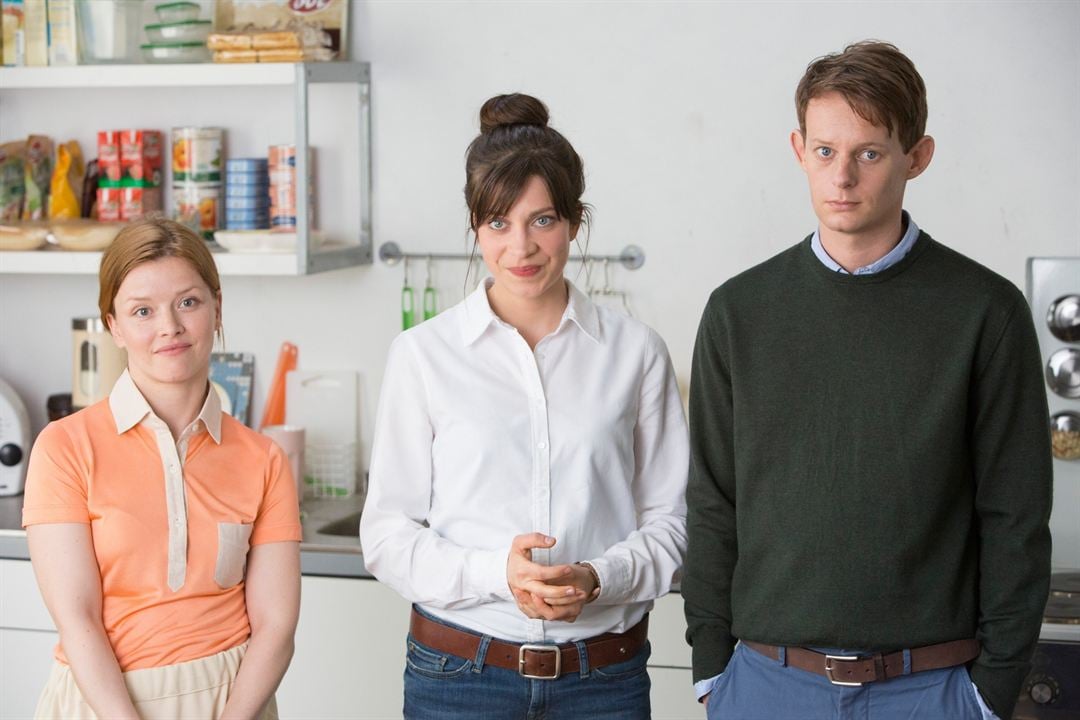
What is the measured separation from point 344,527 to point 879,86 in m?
1.52

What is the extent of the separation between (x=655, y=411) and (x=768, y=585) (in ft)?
0.96

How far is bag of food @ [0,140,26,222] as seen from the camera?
2.72 metres

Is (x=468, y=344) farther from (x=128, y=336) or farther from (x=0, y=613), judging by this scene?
(x=0, y=613)

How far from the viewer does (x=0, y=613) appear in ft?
7.99

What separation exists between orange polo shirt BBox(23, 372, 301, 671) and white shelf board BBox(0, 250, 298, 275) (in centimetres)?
95

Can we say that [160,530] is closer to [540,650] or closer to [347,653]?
[540,650]

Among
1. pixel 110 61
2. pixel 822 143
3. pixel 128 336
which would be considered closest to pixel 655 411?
pixel 822 143

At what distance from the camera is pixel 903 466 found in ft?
4.44

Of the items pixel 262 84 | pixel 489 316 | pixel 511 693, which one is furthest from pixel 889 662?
pixel 262 84

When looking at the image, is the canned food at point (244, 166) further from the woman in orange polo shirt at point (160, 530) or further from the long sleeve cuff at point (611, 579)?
the long sleeve cuff at point (611, 579)

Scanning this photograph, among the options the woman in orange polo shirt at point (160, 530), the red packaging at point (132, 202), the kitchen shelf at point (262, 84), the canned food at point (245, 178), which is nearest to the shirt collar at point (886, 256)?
the woman in orange polo shirt at point (160, 530)

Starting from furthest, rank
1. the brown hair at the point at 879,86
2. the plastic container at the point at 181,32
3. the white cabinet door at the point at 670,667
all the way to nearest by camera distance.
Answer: the plastic container at the point at 181,32 → the white cabinet door at the point at 670,667 → the brown hair at the point at 879,86

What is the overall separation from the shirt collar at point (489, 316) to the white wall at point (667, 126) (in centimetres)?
103

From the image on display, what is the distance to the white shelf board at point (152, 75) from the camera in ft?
8.00
